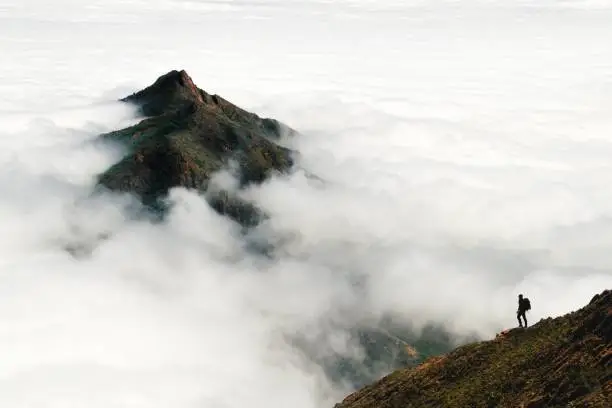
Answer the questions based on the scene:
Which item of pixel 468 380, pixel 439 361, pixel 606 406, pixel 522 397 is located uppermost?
pixel 439 361

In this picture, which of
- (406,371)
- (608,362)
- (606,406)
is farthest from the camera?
(406,371)

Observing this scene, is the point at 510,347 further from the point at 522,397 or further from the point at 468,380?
the point at 522,397

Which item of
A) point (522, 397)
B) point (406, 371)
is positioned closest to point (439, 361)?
point (406, 371)

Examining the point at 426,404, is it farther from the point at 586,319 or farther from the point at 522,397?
the point at 586,319

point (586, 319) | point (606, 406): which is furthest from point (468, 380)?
point (606, 406)

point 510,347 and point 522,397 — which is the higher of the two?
point 510,347

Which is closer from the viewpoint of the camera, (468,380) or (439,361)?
(468,380)

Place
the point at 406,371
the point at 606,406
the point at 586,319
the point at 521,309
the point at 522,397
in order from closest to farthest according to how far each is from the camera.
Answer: the point at 606,406 → the point at 522,397 → the point at 586,319 → the point at 521,309 → the point at 406,371
